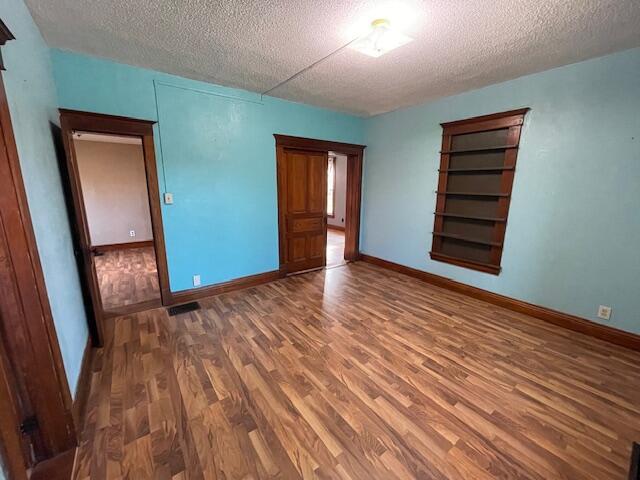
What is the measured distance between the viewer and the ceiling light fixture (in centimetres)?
186

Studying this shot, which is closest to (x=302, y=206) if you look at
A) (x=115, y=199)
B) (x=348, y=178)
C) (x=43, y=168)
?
(x=348, y=178)

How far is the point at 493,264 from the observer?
3.16 m

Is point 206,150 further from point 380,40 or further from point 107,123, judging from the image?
point 380,40

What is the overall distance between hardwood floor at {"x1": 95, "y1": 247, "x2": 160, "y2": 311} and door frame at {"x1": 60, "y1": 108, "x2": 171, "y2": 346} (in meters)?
0.59

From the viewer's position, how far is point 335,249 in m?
6.03

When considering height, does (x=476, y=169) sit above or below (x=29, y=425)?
above

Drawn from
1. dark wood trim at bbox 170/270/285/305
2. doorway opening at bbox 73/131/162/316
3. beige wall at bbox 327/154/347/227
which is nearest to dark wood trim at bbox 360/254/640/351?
dark wood trim at bbox 170/270/285/305

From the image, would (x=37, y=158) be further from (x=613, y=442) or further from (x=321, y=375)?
(x=613, y=442)

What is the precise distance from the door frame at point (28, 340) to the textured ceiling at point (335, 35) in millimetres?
1119

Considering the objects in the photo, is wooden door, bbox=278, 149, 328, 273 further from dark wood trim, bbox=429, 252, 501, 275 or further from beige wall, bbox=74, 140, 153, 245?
beige wall, bbox=74, 140, 153, 245

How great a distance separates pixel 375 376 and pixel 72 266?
101 inches

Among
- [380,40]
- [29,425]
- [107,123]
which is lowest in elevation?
[29,425]

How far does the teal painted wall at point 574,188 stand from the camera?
2.26 metres

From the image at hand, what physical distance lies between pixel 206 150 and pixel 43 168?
1591 millimetres
